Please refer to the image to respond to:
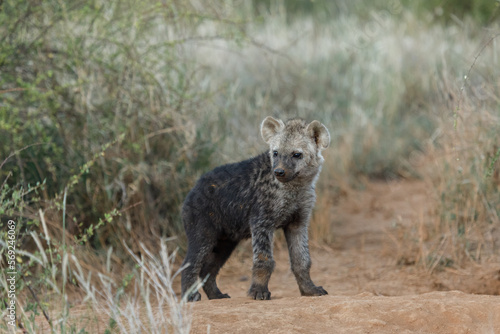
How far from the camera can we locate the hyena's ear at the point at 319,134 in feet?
16.7

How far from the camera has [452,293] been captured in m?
4.59

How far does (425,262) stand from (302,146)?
1.96 metres

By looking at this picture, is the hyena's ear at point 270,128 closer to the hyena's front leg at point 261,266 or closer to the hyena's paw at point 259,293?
the hyena's front leg at point 261,266

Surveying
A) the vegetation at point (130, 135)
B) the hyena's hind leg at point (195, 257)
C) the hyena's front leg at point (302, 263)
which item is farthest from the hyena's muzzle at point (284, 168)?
the vegetation at point (130, 135)

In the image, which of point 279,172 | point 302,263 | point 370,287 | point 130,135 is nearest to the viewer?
point 279,172

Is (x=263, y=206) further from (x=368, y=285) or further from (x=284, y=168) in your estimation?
(x=368, y=285)

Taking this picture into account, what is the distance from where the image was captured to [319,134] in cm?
515

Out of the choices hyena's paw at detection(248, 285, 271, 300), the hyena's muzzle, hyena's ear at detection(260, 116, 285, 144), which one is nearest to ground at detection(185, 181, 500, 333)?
hyena's paw at detection(248, 285, 271, 300)


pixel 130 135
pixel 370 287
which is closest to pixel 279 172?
pixel 370 287

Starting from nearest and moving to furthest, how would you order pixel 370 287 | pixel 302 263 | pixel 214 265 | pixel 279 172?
pixel 279 172, pixel 302 263, pixel 214 265, pixel 370 287

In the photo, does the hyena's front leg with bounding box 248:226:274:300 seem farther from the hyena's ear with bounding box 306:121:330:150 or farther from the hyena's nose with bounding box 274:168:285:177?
the hyena's ear with bounding box 306:121:330:150

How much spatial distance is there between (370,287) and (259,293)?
4.86 ft

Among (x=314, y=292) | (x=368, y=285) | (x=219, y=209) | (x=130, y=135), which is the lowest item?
Answer: (x=368, y=285)

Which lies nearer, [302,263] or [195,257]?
[302,263]
